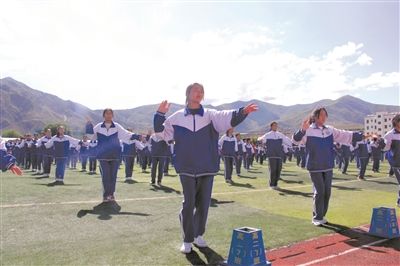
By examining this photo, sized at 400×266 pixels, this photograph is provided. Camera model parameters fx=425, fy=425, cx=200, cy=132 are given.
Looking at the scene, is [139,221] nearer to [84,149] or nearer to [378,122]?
[84,149]

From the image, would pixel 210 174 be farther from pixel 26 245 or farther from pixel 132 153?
pixel 132 153

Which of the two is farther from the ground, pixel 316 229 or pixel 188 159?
pixel 188 159

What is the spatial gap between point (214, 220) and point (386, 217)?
3.24 m

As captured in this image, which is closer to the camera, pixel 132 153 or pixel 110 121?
pixel 110 121

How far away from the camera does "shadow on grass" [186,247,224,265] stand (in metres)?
5.76

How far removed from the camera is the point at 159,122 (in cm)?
666

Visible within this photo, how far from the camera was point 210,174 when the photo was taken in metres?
6.46

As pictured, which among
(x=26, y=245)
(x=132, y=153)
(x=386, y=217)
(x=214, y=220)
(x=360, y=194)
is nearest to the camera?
(x=26, y=245)

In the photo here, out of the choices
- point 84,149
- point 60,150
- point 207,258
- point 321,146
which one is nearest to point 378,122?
point 84,149

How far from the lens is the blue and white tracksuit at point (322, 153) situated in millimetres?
8922

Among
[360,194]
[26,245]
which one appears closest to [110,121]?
[26,245]

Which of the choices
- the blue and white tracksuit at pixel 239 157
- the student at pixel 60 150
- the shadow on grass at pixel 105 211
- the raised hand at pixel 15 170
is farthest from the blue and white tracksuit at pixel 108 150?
the blue and white tracksuit at pixel 239 157

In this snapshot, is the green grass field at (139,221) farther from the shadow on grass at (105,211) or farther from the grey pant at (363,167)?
the grey pant at (363,167)

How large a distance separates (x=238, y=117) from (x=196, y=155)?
86 centimetres
